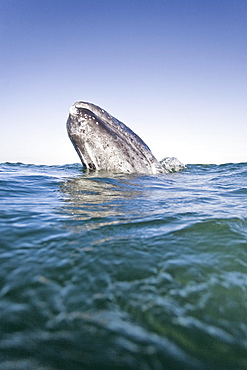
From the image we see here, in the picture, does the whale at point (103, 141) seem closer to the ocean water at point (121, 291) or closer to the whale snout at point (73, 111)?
the whale snout at point (73, 111)

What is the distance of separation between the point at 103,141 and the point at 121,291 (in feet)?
23.7

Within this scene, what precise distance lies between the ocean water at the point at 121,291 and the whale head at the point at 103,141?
5.09 m

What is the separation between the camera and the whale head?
892 centimetres

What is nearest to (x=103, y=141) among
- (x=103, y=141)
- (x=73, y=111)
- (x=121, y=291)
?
(x=103, y=141)

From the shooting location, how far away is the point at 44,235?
3.38m

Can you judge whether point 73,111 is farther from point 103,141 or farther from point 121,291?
point 121,291

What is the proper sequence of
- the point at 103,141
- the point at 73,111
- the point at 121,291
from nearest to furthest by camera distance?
the point at 121,291 → the point at 73,111 → the point at 103,141

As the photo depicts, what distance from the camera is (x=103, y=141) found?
906cm

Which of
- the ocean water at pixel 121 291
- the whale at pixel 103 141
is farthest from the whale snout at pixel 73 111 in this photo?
the ocean water at pixel 121 291

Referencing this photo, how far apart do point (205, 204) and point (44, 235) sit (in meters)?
3.47

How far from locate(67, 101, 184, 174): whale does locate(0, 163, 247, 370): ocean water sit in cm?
509

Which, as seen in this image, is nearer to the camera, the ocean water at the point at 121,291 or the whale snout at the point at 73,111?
the ocean water at the point at 121,291

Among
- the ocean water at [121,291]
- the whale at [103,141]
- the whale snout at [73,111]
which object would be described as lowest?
the ocean water at [121,291]

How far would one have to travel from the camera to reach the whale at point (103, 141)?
8922mm
